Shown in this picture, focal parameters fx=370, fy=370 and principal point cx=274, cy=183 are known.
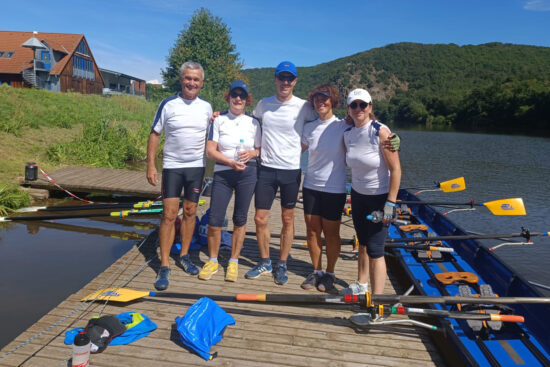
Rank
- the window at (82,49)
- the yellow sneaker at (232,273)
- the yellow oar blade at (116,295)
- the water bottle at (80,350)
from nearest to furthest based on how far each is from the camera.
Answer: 1. the water bottle at (80,350)
2. the yellow oar blade at (116,295)
3. the yellow sneaker at (232,273)
4. the window at (82,49)

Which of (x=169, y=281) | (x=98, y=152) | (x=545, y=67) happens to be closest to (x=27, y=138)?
(x=98, y=152)

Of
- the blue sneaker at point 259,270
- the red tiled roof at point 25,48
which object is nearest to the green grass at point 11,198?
the blue sneaker at point 259,270

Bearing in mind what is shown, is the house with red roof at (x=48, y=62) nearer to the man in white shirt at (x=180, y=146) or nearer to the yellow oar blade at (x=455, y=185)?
the man in white shirt at (x=180, y=146)

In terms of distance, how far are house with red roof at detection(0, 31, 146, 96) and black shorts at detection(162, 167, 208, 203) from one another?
37633 mm

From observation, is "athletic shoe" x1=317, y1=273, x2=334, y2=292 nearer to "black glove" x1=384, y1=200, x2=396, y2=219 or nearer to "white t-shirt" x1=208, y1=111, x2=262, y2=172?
"black glove" x1=384, y1=200, x2=396, y2=219

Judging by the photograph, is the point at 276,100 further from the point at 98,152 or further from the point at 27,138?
the point at 27,138

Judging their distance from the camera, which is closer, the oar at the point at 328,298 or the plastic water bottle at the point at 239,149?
the oar at the point at 328,298

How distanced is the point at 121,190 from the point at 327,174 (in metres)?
7.96

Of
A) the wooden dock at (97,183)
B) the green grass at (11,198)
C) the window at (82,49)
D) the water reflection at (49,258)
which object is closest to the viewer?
the water reflection at (49,258)

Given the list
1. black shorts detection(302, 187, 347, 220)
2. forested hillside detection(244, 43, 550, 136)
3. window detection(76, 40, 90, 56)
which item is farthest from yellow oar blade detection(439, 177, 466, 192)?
forested hillside detection(244, 43, 550, 136)

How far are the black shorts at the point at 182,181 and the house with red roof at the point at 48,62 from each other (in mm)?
37633

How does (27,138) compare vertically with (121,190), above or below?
above

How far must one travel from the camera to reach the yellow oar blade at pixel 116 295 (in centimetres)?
381

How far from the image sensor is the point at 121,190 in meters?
10.3
